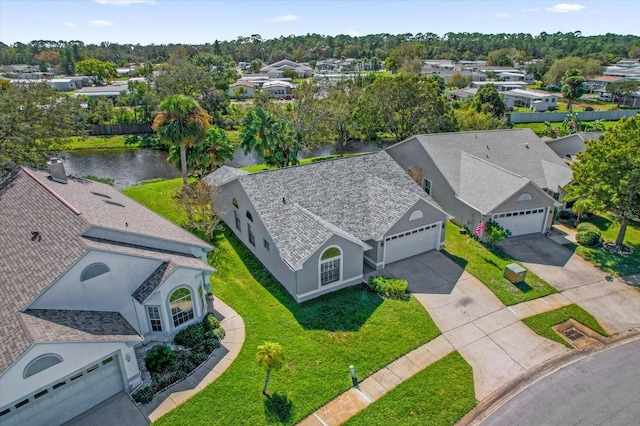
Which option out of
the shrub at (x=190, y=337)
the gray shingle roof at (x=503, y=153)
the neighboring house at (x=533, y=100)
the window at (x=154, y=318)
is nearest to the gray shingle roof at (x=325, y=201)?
the shrub at (x=190, y=337)

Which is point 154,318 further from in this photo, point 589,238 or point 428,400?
point 589,238

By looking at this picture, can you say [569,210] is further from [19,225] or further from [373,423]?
[19,225]

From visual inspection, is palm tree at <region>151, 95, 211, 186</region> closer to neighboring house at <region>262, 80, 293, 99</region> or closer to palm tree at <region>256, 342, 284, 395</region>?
palm tree at <region>256, 342, 284, 395</region>

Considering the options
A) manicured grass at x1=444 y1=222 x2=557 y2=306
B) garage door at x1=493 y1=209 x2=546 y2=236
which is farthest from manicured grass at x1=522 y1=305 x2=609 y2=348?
garage door at x1=493 y1=209 x2=546 y2=236

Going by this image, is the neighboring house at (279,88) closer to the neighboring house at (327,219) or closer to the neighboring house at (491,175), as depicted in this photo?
the neighboring house at (491,175)

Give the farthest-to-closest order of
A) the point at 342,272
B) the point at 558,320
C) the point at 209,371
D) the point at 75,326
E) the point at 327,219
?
the point at 327,219, the point at 342,272, the point at 558,320, the point at 209,371, the point at 75,326

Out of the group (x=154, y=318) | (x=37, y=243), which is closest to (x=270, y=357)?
(x=154, y=318)
